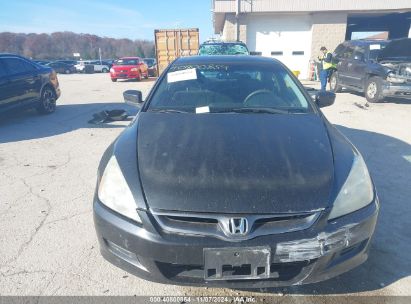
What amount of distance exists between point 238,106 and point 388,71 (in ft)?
25.1

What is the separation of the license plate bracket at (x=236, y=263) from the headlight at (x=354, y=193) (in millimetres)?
458

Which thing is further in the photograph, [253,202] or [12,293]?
[12,293]

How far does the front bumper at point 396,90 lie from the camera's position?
855 cm

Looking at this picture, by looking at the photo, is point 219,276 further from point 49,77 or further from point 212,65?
point 49,77

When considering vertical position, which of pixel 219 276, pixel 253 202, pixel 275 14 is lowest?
pixel 219 276

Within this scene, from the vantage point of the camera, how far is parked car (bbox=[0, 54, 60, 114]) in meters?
6.92

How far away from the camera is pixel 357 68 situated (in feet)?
32.2

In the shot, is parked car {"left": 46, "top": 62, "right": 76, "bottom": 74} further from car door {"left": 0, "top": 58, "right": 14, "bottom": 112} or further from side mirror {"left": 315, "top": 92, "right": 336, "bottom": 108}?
side mirror {"left": 315, "top": 92, "right": 336, "bottom": 108}

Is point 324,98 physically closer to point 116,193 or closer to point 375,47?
point 116,193

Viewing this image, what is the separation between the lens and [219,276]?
5.82 ft

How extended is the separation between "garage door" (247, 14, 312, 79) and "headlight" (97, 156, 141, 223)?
16694mm

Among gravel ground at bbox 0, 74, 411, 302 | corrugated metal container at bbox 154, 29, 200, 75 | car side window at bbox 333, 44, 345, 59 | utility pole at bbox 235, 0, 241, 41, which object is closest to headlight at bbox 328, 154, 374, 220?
gravel ground at bbox 0, 74, 411, 302

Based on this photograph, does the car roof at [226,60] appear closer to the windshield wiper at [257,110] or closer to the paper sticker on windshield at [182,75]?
the paper sticker on windshield at [182,75]

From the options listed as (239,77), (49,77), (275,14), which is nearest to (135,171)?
(239,77)
